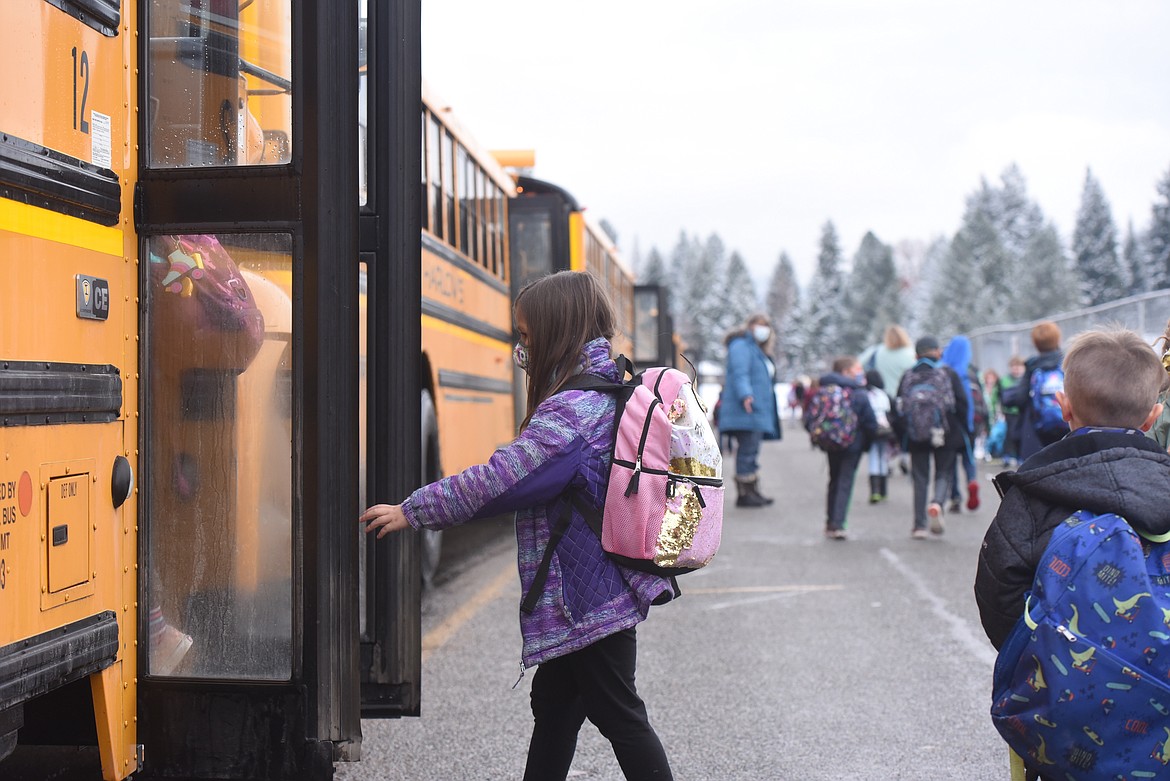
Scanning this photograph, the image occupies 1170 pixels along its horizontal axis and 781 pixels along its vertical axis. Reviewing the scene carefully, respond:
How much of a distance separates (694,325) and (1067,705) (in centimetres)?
9569

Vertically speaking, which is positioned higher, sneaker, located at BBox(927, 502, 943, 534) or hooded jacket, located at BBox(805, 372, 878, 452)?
hooded jacket, located at BBox(805, 372, 878, 452)

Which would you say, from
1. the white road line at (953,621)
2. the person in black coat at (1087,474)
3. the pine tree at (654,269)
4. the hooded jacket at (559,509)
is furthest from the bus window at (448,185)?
the pine tree at (654,269)

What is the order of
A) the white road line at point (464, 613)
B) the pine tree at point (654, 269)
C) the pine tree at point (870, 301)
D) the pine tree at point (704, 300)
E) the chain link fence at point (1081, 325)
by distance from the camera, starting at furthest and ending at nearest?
the pine tree at point (654, 269)
the pine tree at point (704, 300)
the pine tree at point (870, 301)
the chain link fence at point (1081, 325)
the white road line at point (464, 613)

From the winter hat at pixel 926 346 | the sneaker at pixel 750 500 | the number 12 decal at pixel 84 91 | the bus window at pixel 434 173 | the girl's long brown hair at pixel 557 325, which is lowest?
the sneaker at pixel 750 500

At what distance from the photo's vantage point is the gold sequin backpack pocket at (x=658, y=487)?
105 inches

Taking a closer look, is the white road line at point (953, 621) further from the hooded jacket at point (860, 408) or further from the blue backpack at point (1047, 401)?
the hooded jacket at point (860, 408)

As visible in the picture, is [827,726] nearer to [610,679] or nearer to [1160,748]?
[610,679]

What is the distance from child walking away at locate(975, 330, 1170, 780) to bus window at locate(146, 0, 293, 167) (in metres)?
1.79

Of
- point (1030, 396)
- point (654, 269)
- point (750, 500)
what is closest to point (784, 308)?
point (654, 269)

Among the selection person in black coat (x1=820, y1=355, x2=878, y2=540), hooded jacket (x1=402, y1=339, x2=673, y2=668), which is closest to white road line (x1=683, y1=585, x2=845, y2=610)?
person in black coat (x1=820, y1=355, x2=878, y2=540)

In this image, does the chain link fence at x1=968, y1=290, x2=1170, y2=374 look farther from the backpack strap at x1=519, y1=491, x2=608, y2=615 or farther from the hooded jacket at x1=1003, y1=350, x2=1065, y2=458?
the backpack strap at x1=519, y1=491, x2=608, y2=615

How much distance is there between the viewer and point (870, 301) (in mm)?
84312

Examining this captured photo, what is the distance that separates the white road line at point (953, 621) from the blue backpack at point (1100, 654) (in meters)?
2.43

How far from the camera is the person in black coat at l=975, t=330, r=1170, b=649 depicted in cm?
227
